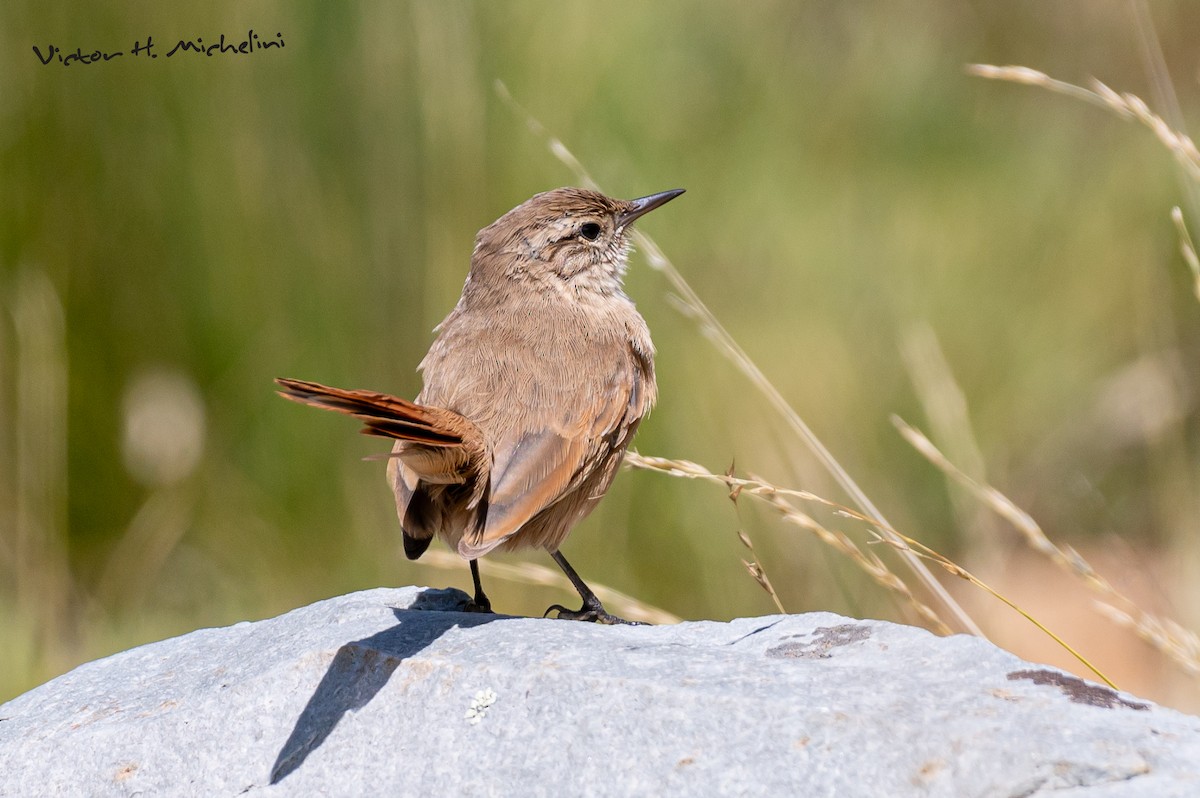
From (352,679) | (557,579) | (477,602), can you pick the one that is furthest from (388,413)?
(557,579)

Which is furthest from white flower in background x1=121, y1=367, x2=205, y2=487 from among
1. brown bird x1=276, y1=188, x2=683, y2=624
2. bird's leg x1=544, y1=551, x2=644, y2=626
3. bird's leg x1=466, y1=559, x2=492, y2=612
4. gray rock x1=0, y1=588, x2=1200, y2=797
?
gray rock x1=0, y1=588, x2=1200, y2=797

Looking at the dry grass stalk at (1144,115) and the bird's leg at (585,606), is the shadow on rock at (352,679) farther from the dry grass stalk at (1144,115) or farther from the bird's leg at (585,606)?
the dry grass stalk at (1144,115)

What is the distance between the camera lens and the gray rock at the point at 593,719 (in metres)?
2.10

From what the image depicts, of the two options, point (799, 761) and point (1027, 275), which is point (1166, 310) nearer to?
point (1027, 275)

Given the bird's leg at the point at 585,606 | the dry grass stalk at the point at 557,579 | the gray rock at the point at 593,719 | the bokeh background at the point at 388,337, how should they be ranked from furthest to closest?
the bokeh background at the point at 388,337 → the bird's leg at the point at 585,606 → the dry grass stalk at the point at 557,579 → the gray rock at the point at 593,719

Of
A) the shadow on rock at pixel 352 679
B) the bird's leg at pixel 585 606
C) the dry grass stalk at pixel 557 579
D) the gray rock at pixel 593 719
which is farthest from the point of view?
the bird's leg at pixel 585 606

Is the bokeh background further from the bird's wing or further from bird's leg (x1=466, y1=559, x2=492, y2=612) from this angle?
the bird's wing

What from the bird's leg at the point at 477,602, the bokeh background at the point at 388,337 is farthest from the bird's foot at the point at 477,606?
the bokeh background at the point at 388,337

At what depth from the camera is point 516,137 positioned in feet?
16.8

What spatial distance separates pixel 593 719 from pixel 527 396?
122 cm

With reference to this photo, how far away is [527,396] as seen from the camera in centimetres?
343

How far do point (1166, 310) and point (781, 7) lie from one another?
2.07 m

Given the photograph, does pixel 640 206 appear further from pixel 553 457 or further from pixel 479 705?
pixel 479 705

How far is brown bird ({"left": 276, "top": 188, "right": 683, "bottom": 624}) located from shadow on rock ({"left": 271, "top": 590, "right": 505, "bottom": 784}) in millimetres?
248
